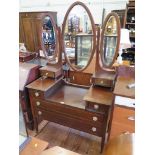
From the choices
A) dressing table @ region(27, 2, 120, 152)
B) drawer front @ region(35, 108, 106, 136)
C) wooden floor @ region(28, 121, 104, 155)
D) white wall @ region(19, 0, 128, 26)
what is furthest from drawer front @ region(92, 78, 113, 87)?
white wall @ region(19, 0, 128, 26)

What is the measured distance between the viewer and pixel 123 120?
1470 millimetres

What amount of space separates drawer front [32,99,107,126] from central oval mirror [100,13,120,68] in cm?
54

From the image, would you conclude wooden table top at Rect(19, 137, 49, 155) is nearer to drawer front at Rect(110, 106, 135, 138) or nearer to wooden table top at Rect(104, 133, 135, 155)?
wooden table top at Rect(104, 133, 135, 155)

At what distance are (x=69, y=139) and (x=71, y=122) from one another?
1.06ft

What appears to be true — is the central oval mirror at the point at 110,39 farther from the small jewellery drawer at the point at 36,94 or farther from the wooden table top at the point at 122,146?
the wooden table top at the point at 122,146

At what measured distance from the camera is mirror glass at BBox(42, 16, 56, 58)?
1.88m

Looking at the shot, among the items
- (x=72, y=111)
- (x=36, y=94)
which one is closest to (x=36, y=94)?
(x=36, y=94)

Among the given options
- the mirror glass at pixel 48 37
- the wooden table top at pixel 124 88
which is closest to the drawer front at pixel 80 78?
the mirror glass at pixel 48 37

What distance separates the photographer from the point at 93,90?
1757mm

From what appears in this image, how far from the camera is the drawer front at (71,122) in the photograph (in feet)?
5.61

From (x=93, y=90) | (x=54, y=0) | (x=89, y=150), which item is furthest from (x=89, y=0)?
(x=89, y=150)

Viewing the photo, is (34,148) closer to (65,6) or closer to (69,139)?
(69,139)

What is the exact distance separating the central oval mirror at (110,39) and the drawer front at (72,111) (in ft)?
1.77
